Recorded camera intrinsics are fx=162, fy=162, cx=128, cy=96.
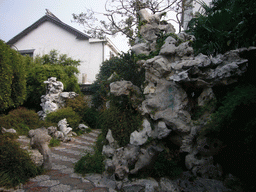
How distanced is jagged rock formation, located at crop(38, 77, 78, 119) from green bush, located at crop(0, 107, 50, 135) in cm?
107

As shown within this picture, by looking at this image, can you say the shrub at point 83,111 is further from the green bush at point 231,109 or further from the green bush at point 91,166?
the green bush at point 231,109

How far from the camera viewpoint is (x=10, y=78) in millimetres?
6426

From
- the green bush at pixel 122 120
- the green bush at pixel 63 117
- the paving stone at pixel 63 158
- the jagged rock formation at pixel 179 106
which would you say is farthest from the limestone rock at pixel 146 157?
the green bush at pixel 63 117

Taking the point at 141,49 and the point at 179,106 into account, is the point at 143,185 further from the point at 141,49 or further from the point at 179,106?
the point at 141,49

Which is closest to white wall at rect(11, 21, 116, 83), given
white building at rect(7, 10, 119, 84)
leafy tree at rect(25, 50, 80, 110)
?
white building at rect(7, 10, 119, 84)

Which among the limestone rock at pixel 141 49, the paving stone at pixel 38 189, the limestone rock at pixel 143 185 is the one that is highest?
the limestone rock at pixel 141 49

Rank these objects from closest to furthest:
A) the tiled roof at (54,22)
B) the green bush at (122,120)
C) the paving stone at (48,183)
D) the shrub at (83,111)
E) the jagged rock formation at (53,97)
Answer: the paving stone at (48,183) < the green bush at (122,120) < the jagged rock formation at (53,97) < the shrub at (83,111) < the tiled roof at (54,22)

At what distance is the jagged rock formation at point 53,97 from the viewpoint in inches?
379

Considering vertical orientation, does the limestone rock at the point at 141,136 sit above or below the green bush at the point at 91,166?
above

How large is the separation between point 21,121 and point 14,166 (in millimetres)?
5230

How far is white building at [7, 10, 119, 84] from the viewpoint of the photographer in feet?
47.3

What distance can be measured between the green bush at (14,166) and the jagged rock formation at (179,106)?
6.35ft

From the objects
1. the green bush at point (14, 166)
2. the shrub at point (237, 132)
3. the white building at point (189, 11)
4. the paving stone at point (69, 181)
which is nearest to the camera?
the shrub at point (237, 132)

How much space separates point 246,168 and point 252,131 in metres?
0.87
